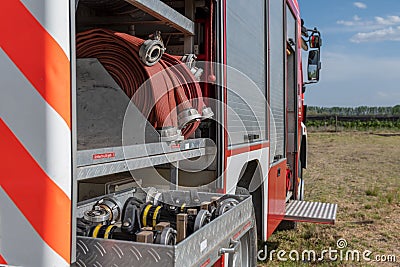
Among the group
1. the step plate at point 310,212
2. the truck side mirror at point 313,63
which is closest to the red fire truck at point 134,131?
the step plate at point 310,212

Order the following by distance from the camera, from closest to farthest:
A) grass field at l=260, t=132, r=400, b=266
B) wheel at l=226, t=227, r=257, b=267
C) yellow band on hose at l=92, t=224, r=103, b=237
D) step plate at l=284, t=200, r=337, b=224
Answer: yellow band on hose at l=92, t=224, r=103, b=237
wheel at l=226, t=227, r=257, b=267
step plate at l=284, t=200, r=337, b=224
grass field at l=260, t=132, r=400, b=266

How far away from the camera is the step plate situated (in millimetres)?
5305

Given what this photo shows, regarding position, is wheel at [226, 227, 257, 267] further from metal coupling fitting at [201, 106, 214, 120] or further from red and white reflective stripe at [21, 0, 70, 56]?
red and white reflective stripe at [21, 0, 70, 56]

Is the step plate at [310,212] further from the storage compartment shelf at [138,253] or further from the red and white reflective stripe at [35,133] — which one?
the red and white reflective stripe at [35,133]

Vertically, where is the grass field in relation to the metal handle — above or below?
below

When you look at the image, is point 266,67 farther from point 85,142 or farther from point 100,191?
point 85,142

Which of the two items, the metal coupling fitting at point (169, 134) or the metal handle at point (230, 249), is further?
the metal coupling fitting at point (169, 134)

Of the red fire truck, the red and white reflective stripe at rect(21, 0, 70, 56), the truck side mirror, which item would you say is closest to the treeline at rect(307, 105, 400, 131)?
the truck side mirror

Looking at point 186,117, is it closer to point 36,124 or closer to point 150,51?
point 150,51

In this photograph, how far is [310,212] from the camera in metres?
5.66

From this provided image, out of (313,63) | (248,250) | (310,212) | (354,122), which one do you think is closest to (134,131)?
(248,250)

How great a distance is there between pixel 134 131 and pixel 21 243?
1.00 meters

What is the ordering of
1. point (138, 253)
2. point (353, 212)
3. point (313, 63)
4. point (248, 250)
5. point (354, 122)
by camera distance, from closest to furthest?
point (138, 253) < point (248, 250) < point (313, 63) < point (353, 212) < point (354, 122)

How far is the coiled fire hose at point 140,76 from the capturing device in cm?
233
